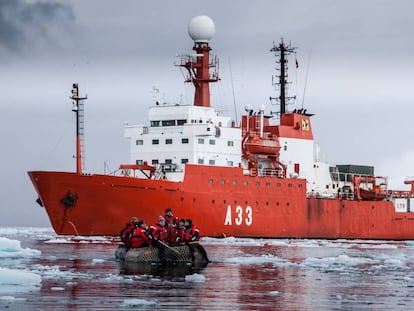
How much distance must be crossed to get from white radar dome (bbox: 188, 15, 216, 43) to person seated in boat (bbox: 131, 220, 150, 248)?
24.0m

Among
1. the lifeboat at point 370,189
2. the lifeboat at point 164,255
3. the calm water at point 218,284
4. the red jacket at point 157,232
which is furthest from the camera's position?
the lifeboat at point 370,189

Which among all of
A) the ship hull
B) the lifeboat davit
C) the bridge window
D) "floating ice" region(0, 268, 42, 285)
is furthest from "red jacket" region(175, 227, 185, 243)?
the lifeboat davit

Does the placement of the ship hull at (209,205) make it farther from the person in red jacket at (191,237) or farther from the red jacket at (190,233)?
the red jacket at (190,233)

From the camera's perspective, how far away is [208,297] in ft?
71.8

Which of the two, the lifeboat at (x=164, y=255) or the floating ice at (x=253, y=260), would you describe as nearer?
the lifeboat at (x=164, y=255)

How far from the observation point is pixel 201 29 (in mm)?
53000

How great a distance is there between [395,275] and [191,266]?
6.06 m

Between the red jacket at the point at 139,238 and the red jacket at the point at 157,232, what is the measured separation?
261 mm

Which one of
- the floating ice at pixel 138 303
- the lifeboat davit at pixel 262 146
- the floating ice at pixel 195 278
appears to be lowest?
the floating ice at pixel 138 303

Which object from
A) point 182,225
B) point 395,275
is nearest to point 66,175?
point 182,225

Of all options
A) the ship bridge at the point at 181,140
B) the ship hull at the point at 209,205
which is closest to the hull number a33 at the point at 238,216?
the ship hull at the point at 209,205

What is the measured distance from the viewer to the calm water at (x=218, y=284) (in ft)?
67.4

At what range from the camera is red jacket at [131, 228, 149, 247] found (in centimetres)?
2997

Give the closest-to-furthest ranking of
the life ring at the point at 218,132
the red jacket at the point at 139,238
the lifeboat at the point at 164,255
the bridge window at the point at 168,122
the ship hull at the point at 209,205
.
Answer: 1. the red jacket at the point at 139,238
2. the lifeboat at the point at 164,255
3. the ship hull at the point at 209,205
4. the life ring at the point at 218,132
5. the bridge window at the point at 168,122
